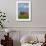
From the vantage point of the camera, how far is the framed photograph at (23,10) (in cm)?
407

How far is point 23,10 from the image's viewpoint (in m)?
4.10

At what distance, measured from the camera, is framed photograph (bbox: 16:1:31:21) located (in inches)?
160

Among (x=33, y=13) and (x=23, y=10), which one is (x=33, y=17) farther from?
(x=23, y=10)

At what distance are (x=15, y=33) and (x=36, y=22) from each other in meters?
0.70

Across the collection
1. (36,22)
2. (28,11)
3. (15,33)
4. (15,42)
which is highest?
(28,11)

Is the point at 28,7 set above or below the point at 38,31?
above

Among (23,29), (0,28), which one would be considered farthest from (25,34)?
(0,28)

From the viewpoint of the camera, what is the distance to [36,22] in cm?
411

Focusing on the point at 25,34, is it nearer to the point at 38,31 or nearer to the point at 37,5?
the point at 38,31

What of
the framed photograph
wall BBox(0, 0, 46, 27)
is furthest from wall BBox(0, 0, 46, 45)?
the framed photograph

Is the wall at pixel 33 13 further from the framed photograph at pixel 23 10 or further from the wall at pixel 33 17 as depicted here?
the framed photograph at pixel 23 10

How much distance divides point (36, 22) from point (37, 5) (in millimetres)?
498

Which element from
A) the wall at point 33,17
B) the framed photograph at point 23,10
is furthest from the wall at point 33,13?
the framed photograph at point 23,10

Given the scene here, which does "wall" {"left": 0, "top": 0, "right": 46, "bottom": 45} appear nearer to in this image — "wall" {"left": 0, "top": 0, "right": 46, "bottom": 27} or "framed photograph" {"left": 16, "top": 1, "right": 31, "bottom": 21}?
"wall" {"left": 0, "top": 0, "right": 46, "bottom": 27}
